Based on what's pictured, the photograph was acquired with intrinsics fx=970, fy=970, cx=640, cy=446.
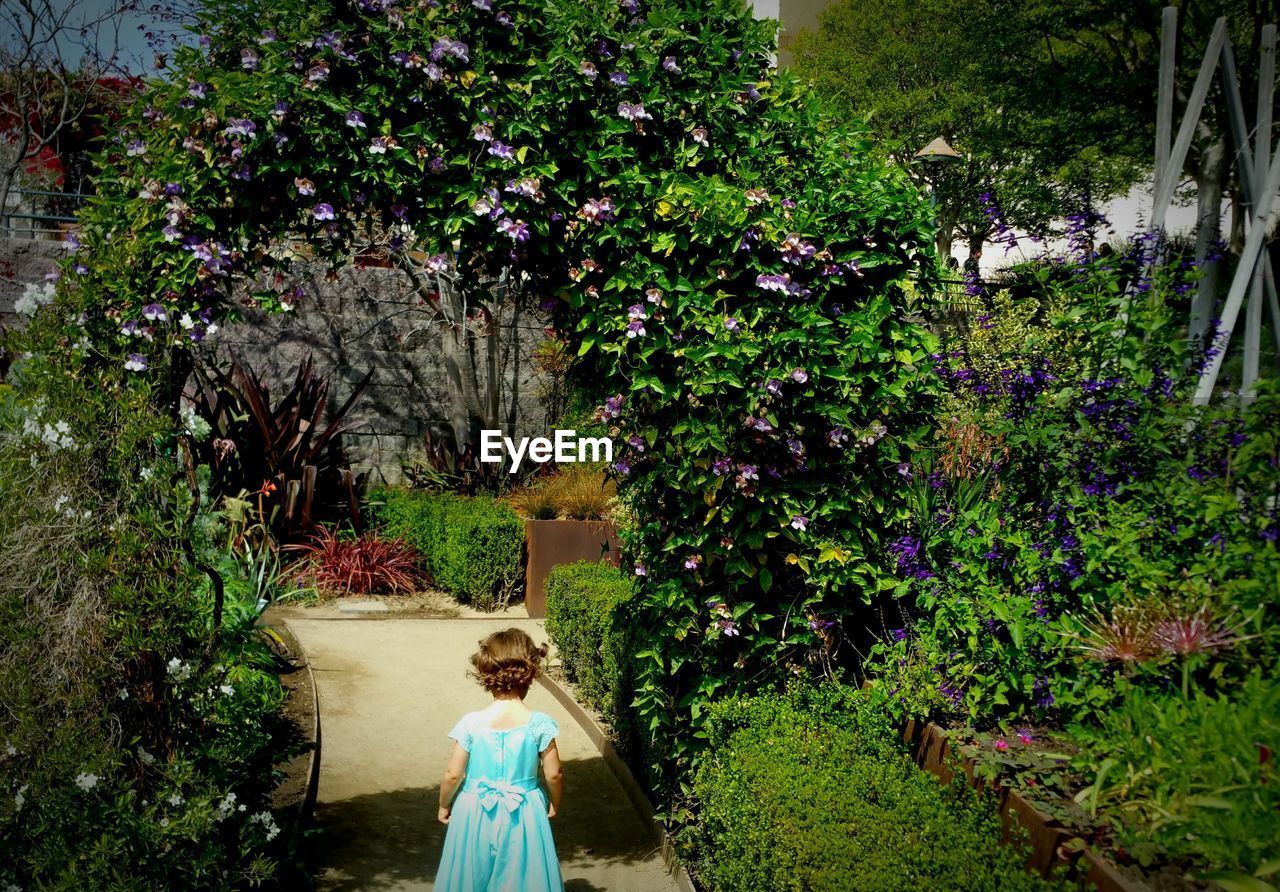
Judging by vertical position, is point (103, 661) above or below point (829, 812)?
above

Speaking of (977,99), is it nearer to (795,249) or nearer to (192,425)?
(795,249)

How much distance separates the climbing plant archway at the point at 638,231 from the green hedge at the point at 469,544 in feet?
14.9

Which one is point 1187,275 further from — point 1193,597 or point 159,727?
point 159,727

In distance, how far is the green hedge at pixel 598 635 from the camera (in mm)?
5406

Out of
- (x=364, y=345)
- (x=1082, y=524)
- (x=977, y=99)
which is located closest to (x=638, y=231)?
(x=1082, y=524)

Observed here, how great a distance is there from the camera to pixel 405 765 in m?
5.57

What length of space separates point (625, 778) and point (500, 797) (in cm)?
211

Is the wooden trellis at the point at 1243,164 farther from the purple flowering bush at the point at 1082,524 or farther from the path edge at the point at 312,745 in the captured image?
the path edge at the point at 312,745

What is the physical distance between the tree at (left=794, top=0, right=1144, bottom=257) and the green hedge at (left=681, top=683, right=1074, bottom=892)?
47.8ft

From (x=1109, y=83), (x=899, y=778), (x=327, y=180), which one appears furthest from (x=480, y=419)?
(x=1109, y=83)

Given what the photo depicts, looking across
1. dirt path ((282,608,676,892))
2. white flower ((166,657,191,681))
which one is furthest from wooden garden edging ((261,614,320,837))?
white flower ((166,657,191,681))

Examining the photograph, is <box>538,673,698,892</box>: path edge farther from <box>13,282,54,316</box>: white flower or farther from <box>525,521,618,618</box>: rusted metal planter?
<box>13,282,54,316</box>: white flower

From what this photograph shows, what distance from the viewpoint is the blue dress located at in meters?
3.44

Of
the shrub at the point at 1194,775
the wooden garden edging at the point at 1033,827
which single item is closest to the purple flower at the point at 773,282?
the wooden garden edging at the point at 1033,827
